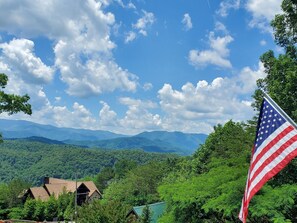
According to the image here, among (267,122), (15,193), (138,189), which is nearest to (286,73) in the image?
(267,122)

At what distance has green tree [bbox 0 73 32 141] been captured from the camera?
70.2 feet

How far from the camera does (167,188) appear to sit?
19391 millimetres

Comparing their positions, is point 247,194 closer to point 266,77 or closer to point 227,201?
point 227,201

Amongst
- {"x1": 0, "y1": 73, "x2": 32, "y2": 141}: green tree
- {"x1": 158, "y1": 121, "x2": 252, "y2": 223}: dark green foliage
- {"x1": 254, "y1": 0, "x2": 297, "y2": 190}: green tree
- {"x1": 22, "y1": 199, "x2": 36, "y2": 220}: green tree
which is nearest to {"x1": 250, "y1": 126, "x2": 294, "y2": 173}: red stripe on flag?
{"x1": 158, "y1": 121, "x2": 252, "y2": 223}: dark green foliage

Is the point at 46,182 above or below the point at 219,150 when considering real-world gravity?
below

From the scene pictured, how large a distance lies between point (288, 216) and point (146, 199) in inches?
2071

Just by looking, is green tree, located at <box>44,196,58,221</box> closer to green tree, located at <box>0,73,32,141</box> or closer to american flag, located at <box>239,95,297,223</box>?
green tree, located at <box>0,73,32,141</box>

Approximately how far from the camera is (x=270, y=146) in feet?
29.2

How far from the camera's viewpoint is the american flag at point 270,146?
8.56 metres

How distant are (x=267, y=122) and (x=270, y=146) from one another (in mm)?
610

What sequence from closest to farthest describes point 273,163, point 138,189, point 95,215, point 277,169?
1. point 277,169
2. point 273,163
3. point 95,215
4. point 138,189

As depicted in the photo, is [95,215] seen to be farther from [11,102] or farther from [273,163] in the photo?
[273,163]

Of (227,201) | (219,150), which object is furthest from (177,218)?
(219,150)

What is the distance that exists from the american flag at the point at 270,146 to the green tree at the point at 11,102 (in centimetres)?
1630
